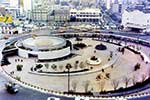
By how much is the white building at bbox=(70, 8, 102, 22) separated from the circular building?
2008 centimetres

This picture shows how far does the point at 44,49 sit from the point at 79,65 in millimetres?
4526

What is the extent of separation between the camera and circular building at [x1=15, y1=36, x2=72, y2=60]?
26875mm

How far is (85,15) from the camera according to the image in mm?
48812

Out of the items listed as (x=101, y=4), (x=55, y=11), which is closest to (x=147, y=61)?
(x=55, y=11)

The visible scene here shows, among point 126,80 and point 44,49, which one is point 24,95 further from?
point 44,49

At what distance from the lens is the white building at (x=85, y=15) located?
48.6 metres

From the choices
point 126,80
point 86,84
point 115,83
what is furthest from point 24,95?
point 126,80

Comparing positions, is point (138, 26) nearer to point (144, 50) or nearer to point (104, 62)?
point (144, 50)

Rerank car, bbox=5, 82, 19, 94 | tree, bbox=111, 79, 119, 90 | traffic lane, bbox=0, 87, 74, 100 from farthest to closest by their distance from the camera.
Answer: tree, bbox=111, 79, 119, 90, car, bbox=5, 82, 19, 94, traffic lane, bbox=0, 87, 74, 100

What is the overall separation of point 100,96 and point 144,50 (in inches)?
600

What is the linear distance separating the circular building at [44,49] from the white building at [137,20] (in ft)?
53.3

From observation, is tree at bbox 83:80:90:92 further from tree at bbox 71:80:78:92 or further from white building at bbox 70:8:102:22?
white building at bbox 70:8:102:22

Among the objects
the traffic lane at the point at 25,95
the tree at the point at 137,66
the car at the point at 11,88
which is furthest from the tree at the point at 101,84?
the car at the point at 11,88

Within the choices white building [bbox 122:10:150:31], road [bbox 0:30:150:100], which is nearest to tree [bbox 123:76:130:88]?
road [bbox 0:30:150:100]
